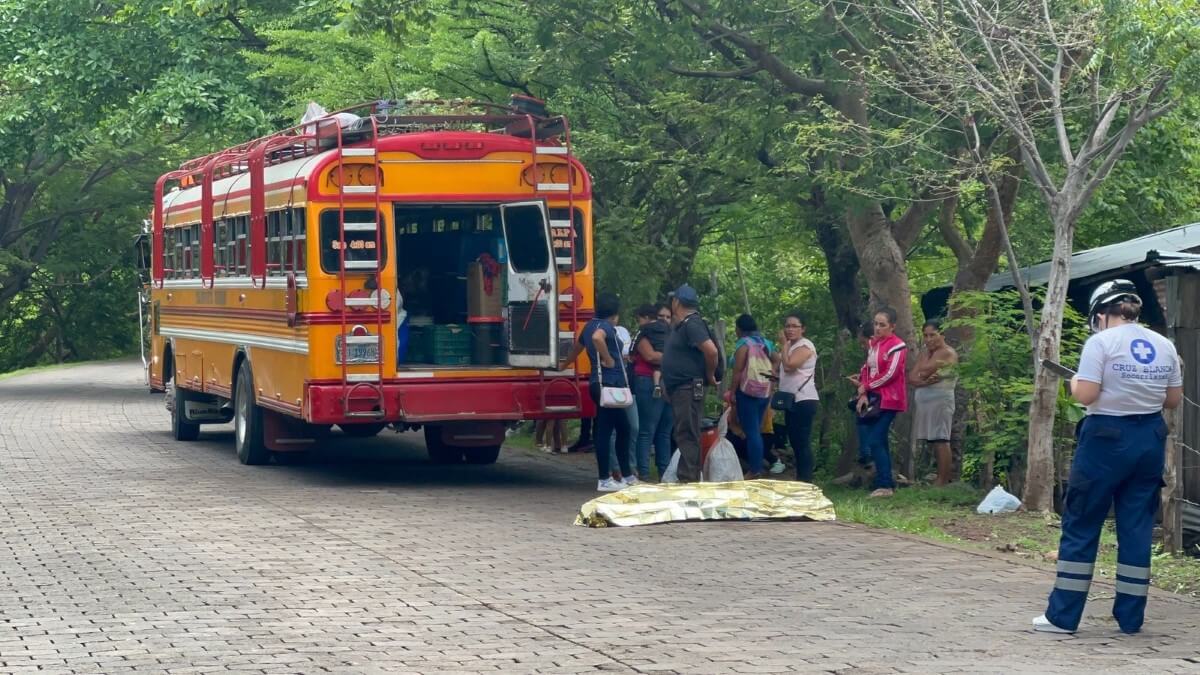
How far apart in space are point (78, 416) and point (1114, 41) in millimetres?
18569

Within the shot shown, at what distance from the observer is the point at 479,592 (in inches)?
389

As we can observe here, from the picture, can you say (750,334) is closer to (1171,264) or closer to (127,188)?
(1171,264)

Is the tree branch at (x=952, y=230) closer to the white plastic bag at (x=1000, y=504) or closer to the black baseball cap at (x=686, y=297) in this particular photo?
the black baseball cap at (x=686, y=297)

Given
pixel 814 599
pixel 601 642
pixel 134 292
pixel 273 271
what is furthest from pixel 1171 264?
pixel 134 292

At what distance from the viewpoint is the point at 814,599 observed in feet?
31.8

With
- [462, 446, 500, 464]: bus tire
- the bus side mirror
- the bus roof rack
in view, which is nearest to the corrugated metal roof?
the bus roof rack

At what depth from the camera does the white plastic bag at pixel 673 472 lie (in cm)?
1498

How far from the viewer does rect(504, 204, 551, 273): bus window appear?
15.6 meters

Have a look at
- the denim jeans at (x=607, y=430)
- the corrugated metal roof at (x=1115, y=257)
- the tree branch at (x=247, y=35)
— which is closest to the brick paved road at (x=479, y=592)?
the denim jeans at (x=607, y=430)

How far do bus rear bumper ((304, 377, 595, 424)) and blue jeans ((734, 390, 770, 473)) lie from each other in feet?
4.61

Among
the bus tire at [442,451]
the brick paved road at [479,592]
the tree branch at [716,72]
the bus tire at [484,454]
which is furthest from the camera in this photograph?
the bus tire at [442,451]

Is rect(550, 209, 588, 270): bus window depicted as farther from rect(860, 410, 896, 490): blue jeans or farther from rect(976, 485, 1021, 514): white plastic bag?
rect(976, 485, 1021, 514): white plastic bag

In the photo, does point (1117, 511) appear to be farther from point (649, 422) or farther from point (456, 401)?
point (456, 401)

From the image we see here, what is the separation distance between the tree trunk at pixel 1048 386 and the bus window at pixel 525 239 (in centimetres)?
445
